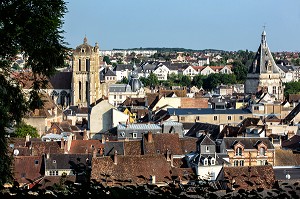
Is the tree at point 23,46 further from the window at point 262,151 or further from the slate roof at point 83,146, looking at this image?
the window at point 262,151

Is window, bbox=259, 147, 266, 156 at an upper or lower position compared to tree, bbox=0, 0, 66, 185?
lower

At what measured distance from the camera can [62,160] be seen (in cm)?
3734

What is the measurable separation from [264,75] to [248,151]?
64.1 m

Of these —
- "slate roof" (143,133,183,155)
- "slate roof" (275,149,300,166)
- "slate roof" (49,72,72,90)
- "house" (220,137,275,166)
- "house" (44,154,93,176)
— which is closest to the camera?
"house" (44,154,93,176)

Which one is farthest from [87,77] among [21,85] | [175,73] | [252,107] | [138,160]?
[175,73]

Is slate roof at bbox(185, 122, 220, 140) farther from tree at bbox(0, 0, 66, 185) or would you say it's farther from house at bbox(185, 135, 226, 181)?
tree at bbox(0, 0, 66, 185)

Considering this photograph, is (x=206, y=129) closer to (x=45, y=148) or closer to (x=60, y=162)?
(x=45, y=148)

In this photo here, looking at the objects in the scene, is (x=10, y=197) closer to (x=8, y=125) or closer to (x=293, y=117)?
(x=8, y=125)

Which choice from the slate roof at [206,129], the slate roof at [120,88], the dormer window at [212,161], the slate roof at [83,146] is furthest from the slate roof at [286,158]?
the slate roof at [120,88]

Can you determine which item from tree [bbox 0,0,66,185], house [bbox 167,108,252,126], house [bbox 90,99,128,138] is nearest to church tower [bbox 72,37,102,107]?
house [bbox 167,108,252,126]

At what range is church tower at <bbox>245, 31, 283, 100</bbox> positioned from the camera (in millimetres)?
105244

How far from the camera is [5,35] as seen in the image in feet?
55.9

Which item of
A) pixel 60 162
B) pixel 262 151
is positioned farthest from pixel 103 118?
pixel 60 162

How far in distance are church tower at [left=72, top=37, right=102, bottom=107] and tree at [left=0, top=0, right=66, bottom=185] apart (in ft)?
222
